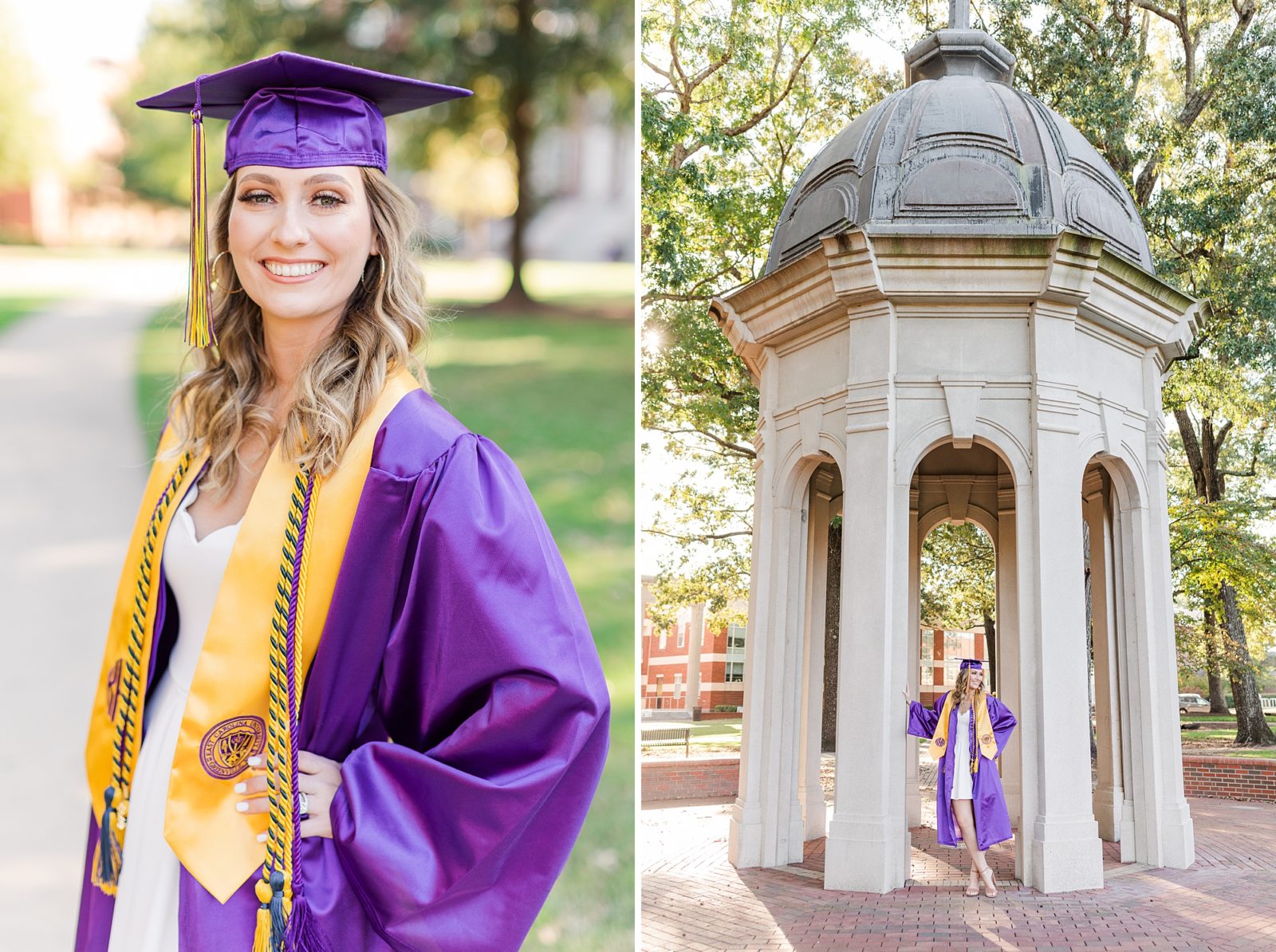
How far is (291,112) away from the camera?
2.17 meters

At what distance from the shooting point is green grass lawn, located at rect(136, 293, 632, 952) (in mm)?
6086

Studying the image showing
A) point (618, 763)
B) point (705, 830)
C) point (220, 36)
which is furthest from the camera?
point (220, 36)

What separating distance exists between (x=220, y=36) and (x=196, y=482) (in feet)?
40.4

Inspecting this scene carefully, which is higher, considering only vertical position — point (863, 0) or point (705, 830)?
point (863, 0)

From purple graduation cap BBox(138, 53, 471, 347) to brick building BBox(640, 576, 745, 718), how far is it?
3041 cm

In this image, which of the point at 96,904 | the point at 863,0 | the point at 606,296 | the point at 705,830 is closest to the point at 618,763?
the point at 705,830

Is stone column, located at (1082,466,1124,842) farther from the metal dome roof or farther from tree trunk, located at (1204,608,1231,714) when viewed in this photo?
tree trunk, located at (1204,608,1231,714)

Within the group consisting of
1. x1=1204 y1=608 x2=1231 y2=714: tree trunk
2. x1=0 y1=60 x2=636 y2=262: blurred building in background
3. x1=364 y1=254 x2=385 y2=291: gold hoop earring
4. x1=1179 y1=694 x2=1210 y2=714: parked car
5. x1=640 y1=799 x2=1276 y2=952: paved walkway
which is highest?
x1=0 y1=60 x2=636 y2=262: blurred building in background

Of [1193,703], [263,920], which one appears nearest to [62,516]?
[263,920]

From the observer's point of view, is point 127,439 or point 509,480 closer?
point 509,480

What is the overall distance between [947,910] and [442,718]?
5794 mm

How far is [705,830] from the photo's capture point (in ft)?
32.4

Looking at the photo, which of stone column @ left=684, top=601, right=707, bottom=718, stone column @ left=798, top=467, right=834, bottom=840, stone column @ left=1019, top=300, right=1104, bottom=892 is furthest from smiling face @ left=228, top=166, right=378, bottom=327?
stone column @ left=684, top=601, right=707, bottom=718

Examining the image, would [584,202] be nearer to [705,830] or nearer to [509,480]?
[705,830]
